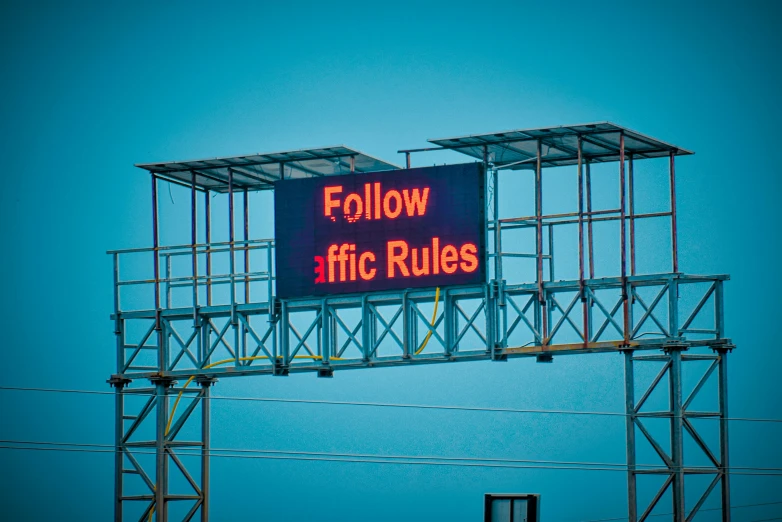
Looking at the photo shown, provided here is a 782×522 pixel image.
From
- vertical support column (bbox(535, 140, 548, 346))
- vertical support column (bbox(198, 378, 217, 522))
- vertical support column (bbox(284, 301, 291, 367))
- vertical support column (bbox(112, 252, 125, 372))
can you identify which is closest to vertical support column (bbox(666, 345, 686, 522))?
vertical support column (bbox(535, 140, 548, 346))

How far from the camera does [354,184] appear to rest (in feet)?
114

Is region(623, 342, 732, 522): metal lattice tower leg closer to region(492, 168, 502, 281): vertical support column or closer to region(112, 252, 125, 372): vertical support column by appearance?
region(492, 168, 502, 281): vertical support column

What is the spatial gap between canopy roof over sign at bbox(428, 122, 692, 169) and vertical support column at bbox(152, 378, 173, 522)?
31.2 feet

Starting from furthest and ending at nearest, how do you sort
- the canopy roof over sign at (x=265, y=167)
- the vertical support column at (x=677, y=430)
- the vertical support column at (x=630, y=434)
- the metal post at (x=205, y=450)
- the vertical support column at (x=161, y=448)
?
1. the metal post at (x=205, y=450)
2. the vertical support column at (x=161, y=448)
3. the canopy roof over sign at (x=265, y=167)
4. the vertical support column at (x=630, y=434)
5. the vertical support column at (x=677, y=430)

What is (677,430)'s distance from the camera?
3250 centimetres

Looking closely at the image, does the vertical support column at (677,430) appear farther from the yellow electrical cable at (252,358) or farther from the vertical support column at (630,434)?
the yellow electrical cable at (252,358)

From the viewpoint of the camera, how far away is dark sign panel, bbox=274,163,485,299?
33.5 meters

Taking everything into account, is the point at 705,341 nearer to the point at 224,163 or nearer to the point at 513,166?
the point at 513,166

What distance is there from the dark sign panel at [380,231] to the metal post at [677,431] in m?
4.34

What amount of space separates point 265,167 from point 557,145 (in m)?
7.03

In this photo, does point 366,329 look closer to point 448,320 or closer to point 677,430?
point 448,320

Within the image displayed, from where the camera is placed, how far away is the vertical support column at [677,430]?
32.5m

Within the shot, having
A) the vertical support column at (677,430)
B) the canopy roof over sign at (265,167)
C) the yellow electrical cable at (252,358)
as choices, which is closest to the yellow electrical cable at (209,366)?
the yellow electrical cable at (252,358)

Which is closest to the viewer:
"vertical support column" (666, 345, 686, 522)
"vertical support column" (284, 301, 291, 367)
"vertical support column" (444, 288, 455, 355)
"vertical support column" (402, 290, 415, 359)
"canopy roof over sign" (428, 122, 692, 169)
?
"vertical support column" (666, 345, 686, 522)
